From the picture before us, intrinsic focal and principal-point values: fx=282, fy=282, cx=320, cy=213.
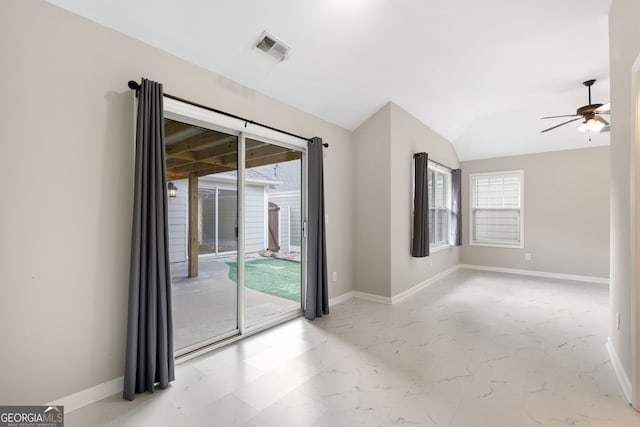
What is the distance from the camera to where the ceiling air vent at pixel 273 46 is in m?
2.50

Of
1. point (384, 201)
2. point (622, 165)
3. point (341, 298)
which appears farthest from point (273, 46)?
point (341, 298)

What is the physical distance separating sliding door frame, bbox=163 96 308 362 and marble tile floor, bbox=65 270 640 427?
126mm

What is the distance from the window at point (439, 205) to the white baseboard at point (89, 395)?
4.90 m

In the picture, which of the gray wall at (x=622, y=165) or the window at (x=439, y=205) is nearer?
the gray wall at (x=622, y=165)

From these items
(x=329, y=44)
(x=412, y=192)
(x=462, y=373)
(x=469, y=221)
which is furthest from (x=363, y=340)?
(x=469, y=221)

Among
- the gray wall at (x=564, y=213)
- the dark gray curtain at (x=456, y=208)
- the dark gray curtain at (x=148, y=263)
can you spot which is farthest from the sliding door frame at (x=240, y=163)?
the gray wall at (x=564, y=213)

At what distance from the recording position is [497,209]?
20.8 ft

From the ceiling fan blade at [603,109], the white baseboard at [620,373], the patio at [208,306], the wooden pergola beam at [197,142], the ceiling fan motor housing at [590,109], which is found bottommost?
the white baseboard at [620,373]

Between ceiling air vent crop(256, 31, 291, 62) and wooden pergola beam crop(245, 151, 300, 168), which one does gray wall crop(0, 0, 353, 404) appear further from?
wooden pergola beam crop(245, 151, 300, 168)

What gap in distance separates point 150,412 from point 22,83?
2.15 metres

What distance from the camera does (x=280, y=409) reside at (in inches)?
72.1

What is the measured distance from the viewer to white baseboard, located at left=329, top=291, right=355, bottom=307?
154 inches

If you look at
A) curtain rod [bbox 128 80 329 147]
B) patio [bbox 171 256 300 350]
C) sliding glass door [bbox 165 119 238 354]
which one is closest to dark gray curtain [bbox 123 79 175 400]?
curtain rod [bbox 128 80 329 147]

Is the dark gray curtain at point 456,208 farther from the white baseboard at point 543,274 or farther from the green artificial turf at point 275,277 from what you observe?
the green artificial turf at point 275,277
